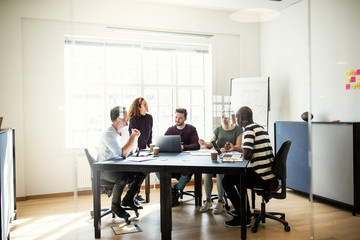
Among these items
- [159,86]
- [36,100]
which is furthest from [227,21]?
[36,100]

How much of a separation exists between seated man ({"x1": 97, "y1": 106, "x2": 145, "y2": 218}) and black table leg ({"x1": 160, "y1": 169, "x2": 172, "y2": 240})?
0.64m

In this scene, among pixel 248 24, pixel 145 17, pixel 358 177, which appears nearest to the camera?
pixel 358 177

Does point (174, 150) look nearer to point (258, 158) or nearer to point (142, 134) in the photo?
point (142, 134)

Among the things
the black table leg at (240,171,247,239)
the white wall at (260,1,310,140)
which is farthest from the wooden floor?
the white wall at (260,1,310,140)

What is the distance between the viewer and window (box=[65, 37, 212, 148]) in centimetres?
447

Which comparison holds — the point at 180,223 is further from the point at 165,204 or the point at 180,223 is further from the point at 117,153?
the point at 117,153

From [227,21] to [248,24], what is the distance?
0.37 metres

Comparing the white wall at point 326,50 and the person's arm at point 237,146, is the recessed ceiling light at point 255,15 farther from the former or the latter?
the person's arm at point 237,146

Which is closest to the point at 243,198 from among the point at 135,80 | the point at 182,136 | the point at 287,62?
the point at 182,136

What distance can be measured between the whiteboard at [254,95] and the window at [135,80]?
540mm

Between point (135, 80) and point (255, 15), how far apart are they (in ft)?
7.28

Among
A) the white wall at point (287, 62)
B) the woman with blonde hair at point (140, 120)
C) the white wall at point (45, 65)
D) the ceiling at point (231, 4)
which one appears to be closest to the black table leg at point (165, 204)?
the woman with blonde hair at point (140, 120)

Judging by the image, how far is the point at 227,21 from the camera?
483 cm

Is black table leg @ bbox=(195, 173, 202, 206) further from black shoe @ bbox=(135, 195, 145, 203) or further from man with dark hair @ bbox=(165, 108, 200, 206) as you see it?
black shoe @ bbox=(135, 195, 145, 203)
